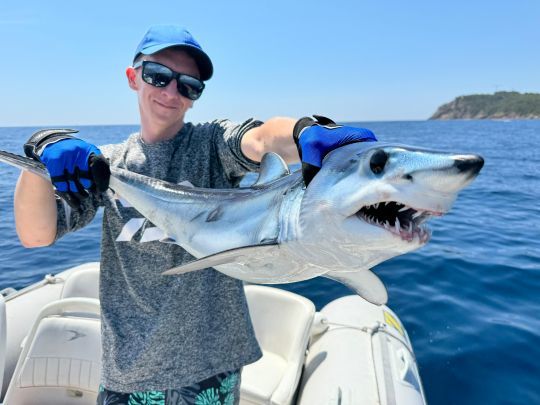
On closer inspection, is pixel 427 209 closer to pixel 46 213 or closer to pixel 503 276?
pixel 46 213

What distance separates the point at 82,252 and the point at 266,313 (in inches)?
269

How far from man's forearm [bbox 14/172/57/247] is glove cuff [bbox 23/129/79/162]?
0.12 m

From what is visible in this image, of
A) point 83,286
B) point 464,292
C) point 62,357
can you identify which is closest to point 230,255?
point 62,357

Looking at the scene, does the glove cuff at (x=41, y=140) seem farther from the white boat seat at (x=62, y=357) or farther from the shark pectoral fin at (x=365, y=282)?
the white boat seat at (x=62, y=357)

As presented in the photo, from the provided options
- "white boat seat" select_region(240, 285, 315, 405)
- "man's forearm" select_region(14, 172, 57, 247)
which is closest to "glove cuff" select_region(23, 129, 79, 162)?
"man's forearm" select_region(14, 172, 57, 247)

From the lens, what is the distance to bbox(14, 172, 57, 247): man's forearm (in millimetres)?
2402

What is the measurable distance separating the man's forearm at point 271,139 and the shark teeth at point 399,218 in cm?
85

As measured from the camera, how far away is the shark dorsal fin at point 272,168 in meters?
2.04

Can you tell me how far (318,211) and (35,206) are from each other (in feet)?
5.79

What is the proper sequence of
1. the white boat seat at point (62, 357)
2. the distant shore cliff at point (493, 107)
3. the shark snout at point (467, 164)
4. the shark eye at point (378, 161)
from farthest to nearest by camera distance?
the distant shore cliff at point (493, 107) → the white boat seat at point (62, 357) → the shark eye at point (378, 161) → the shark snout at point (467, 164)

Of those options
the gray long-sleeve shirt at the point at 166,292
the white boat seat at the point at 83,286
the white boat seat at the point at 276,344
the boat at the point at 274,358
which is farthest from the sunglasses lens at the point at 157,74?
the white boat seat at the point at 83,286

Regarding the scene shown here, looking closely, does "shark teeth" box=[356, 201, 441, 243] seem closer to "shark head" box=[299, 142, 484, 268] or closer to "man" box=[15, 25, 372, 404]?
"shark head" box=[299, 142, 484, 268]

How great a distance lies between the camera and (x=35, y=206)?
2.42 m

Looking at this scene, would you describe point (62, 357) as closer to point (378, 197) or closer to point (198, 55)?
point (198, 55)
